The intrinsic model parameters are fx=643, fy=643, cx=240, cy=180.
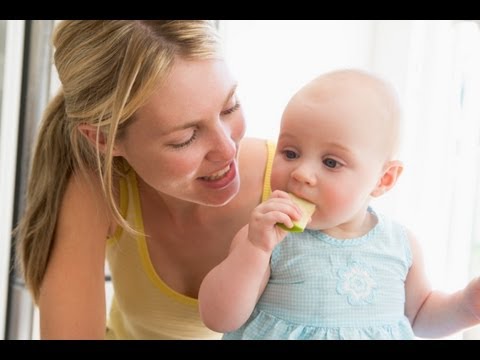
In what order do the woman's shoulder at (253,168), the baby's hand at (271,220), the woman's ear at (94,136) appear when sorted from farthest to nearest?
the woman's shoulder at (253,168), the woman's ear at (94,136), the baby's hand at (271,220)

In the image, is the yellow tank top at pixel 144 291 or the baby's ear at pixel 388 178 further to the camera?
the yellow tank top at pixel 144 291

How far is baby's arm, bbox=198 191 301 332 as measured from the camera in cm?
86

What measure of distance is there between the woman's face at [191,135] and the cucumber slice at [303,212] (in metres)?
0.16

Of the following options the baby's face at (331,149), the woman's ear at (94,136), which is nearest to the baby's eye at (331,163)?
the baby's face at (331,149)

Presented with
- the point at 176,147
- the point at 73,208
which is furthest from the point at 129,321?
the point at 176,147

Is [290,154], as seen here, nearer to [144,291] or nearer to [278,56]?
[144,291]

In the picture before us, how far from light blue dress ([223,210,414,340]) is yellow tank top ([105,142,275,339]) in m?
0.22

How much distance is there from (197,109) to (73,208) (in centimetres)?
35

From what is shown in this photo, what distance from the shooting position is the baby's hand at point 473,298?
98 centimetres

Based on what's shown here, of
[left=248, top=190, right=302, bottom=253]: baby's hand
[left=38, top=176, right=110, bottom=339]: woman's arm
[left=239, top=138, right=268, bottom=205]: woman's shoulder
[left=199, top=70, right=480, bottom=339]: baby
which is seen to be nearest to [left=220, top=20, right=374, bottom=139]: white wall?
[left=239, top=138, right=268, bottom=205]: woman's shoulder

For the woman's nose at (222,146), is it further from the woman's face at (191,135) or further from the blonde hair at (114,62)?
the blonde hair at (114,62)

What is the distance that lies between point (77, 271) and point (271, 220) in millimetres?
453
